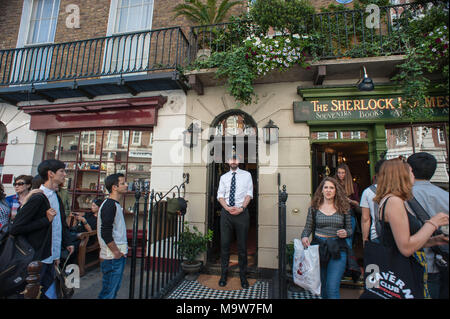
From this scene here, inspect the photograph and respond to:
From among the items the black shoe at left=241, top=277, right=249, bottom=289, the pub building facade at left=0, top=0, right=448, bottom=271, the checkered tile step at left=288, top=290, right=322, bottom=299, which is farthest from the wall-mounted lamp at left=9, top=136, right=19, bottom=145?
the checkered tile step at left=288, top=290, right=322, bottom=299

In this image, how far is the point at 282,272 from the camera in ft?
10.4

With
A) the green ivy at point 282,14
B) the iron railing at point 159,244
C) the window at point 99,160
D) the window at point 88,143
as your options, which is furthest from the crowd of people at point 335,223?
the green ivy at point 282,14

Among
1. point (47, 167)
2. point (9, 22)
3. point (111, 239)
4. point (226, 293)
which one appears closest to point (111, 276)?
point (111, 239)

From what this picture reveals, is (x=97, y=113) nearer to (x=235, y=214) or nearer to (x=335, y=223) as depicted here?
(x=235, y=214)

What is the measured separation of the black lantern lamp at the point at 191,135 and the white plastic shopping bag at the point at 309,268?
3.30m

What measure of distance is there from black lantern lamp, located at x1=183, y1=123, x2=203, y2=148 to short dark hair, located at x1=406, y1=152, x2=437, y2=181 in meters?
4.04

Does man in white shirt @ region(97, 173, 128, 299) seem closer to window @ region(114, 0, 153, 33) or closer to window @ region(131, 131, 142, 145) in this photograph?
window @ region(131, 131, 142, 145)

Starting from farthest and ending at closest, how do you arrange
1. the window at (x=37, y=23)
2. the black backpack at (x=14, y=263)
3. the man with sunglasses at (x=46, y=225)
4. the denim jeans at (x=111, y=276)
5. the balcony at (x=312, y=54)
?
the window at (x=37, y=23) < the balcony at (x=312, y=54) < the denim jeans at (x=111, y=276) < the man with sunglasses at (x=46, y=225) < the black backpack at (x=14, y=263)

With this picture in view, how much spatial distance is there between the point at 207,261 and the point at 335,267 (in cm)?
294

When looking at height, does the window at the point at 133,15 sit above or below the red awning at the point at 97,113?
above

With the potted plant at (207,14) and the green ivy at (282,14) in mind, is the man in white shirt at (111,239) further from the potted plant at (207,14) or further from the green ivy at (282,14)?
the green ivy at (282,14)

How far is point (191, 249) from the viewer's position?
15.2ft

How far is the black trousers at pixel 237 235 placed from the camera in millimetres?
4109

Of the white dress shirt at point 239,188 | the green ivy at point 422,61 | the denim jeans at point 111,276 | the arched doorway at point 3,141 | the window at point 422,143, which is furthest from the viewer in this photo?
the arched doorway at point 3,141
